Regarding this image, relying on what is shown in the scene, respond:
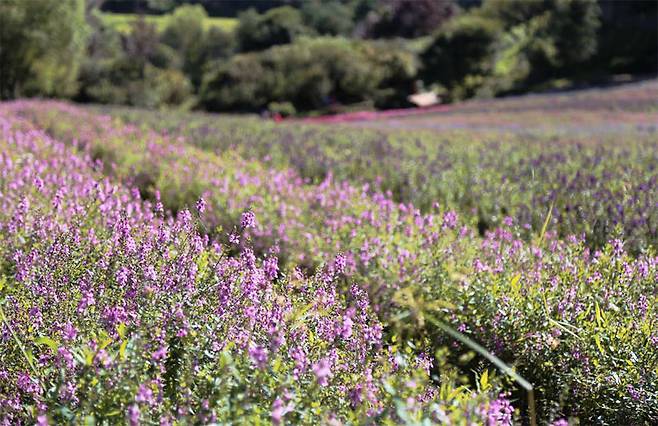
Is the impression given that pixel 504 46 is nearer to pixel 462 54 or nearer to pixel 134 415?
pixel 462 54

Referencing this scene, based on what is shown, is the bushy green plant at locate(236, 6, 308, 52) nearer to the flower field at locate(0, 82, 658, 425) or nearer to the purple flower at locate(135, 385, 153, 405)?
the flower field at locate(0, 82, 658, 425)

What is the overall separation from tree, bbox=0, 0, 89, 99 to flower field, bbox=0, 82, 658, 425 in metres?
36.3

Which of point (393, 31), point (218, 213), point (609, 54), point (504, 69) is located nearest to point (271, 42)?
point (393, 31)

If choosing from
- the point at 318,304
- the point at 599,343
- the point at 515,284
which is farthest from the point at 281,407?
the point at 515,284

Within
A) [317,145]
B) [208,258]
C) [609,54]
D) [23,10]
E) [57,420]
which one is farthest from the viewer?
[609,54]

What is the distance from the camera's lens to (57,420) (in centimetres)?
280

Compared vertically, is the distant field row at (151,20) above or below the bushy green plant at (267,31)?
above

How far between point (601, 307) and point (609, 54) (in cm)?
5565

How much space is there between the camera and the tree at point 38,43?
4103cm

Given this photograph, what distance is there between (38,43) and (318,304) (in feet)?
142

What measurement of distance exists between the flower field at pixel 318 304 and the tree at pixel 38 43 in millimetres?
36312

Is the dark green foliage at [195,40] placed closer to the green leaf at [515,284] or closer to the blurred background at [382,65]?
the blurred background at [382,65]

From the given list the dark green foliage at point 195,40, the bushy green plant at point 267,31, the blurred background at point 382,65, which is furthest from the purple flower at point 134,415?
the bushy green plant at point 267,31

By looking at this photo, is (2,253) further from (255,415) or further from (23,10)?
(23,10)
